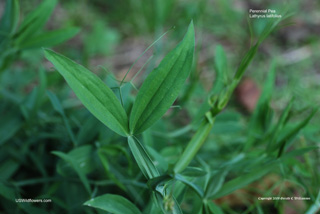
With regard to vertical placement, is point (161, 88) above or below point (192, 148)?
above

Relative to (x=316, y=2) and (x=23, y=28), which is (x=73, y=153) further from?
(x=316, y=2)

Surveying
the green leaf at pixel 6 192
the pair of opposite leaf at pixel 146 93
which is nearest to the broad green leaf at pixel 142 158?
the pair of opposite leaf at pixel 146 93

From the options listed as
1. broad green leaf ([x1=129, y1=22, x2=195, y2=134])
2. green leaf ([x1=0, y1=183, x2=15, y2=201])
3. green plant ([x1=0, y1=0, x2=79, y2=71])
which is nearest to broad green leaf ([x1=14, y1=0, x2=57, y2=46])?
green plant ([x1=0, y1=0, x2=79, y2=71])

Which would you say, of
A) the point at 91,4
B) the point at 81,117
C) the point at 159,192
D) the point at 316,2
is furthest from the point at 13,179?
the point at 316,2

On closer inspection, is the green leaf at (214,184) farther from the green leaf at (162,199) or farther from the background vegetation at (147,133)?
the green leaf at (162,199)

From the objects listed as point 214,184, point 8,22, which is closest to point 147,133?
point 214,184

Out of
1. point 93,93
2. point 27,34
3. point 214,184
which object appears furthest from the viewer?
point 27,34

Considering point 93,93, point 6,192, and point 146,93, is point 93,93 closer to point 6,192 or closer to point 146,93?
point 146,93

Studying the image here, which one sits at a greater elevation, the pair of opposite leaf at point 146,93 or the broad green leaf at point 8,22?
the broad green leaf at point 8,22
